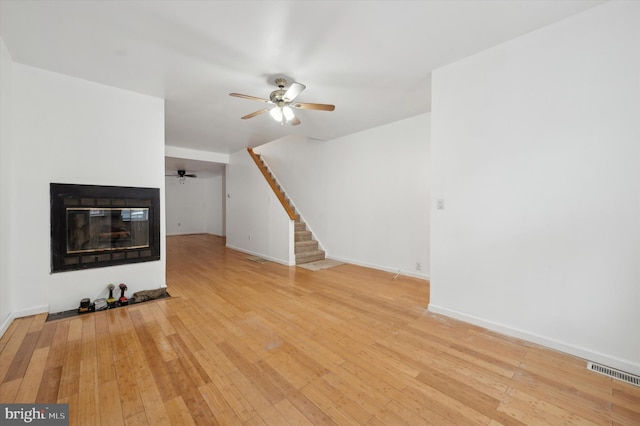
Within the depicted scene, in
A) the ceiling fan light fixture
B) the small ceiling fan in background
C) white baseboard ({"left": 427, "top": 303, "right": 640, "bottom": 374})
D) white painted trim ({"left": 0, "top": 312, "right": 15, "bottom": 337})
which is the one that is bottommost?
white baseboard ({"left": 427, "top": 303, "right": 640, "bottom": 374})

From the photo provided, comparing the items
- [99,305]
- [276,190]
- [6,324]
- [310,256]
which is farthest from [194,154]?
[6,324]

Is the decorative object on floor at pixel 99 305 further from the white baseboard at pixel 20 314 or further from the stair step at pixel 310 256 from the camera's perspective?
the stair step at pixel 310 256

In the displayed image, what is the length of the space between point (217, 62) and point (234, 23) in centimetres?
65

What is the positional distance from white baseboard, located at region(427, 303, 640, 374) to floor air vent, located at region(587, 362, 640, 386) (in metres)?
0.03

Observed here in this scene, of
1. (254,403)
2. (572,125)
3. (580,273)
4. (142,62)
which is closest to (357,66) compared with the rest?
(572,125)

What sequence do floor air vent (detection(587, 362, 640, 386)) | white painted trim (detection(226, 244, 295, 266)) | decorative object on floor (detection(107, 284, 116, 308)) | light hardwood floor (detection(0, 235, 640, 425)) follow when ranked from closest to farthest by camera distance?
1. light hardwood floor (detection(0, 235, 640, 425))
2. floor air vent (detection(587, 362, 640, 386))
3. decorative object on floor (detection(107, 284, 116, 308))
4. white painted trim (detection(226, 244, 295, 266))

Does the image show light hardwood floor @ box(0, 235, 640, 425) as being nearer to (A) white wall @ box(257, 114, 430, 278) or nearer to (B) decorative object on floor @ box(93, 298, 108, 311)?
(B) decorative object on floor @ box(93, 298, 108, 311)

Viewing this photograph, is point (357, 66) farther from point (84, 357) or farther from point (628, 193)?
point (84, 357)

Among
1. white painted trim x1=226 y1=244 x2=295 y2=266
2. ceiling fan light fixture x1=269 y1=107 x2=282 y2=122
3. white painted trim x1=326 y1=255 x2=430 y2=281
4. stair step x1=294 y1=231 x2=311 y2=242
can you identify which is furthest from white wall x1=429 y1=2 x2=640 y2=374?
stair step x1=294 y1=231 x2=311 y2=242

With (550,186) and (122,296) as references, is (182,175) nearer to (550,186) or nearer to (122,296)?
(122,296)

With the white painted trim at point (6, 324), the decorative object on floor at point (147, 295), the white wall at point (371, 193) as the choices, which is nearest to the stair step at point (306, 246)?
the white wall at point (371, 193)

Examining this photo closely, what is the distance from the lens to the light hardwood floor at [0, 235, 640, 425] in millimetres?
1433

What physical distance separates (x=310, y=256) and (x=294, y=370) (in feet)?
11.7

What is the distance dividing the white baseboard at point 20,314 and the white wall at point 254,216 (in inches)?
131
